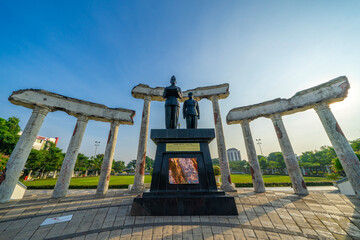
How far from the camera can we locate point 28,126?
29.1 ft

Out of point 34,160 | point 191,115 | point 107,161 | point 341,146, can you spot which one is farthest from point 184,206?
point 34,160

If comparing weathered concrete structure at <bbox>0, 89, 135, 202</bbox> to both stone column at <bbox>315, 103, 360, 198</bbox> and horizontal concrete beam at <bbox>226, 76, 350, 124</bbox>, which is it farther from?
stone column at <bbox>315, 103, 360, 198</bbox>

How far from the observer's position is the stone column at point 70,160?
866 cm

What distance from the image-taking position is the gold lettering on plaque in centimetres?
537

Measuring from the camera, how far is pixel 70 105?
10.3 meters

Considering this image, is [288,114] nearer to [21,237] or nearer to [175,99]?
[175,99]

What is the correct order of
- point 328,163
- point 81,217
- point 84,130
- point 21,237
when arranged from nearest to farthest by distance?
point 21,237 → point 81,217 → point 84,130 → point 328,163

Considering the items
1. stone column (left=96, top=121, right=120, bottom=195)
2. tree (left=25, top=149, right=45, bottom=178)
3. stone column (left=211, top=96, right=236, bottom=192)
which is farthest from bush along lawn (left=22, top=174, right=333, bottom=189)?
stone column (left=211, top=96, right=236, bottom=192)

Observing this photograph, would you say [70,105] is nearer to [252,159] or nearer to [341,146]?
[252,159]

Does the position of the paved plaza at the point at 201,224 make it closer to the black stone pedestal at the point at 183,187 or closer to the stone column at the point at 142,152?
the black stone pedestal at the point at 183,187

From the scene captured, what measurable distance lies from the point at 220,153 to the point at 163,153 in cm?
688

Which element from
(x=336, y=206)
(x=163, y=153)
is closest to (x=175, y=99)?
(x=163, y=153)

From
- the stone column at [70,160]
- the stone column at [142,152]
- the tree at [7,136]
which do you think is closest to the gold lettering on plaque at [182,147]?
the stone column at [142,152]

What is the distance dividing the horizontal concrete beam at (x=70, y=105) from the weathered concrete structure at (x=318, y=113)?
1082 cm
